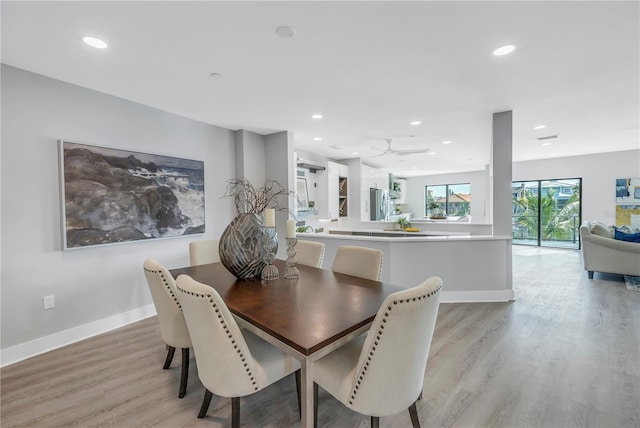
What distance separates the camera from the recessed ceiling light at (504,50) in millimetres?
2174

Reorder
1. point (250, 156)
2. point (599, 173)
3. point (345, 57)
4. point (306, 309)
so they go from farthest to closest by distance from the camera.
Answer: point (599, 173) → point (250, 156) → point (345, 57) → point (306, 309)

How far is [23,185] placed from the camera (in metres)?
2.50

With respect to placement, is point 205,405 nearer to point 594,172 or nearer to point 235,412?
point 235,412

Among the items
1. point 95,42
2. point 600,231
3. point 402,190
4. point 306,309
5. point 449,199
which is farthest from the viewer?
point 402,190

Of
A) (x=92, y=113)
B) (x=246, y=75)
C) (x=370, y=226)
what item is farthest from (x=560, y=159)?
(x=92, y=113)

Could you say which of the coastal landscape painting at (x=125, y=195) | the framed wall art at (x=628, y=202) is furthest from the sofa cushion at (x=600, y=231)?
the coastal landscape painting at (x=125, y=195)

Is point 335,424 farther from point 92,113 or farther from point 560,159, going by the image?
point 560,159

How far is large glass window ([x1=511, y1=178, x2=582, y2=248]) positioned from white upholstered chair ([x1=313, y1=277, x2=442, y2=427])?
8.12m

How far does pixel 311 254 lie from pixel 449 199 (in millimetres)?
9302

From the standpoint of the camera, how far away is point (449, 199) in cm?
1076

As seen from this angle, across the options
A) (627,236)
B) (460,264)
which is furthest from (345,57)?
(627,236)

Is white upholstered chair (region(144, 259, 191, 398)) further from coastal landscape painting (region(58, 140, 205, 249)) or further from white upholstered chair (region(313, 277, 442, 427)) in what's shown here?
coastal landscape painting (region(58, 140, 205, 249))

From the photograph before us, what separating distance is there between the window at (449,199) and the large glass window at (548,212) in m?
2.10

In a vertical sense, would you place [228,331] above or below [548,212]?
below
